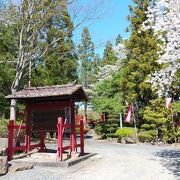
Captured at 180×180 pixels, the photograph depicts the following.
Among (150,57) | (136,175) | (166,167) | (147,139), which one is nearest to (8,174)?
(136,175)

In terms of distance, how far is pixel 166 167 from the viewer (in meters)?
14.3

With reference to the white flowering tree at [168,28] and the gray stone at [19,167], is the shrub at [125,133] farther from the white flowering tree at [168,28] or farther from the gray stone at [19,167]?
the white flowering tree at [168,28]

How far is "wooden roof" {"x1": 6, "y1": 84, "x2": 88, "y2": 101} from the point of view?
1603cm

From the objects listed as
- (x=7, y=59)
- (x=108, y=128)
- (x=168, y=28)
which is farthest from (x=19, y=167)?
(x=108, y=128)

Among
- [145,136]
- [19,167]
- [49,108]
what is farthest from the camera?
[145,136]

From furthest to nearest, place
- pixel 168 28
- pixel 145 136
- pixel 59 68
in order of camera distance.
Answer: pixel 59 68, pixel 145 136, pixel 168 28

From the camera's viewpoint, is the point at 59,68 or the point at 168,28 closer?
the point at 168,28

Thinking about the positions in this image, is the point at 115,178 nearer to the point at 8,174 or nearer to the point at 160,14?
the point at 8,174

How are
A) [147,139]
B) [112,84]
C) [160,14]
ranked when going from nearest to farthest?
1. [160,14]
2. [147,139]
3. [112,84]

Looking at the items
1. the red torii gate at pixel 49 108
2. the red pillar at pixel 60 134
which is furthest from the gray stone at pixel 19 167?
the red torii gate at pixel 49 108

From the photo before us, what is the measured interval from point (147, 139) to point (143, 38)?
371 inches

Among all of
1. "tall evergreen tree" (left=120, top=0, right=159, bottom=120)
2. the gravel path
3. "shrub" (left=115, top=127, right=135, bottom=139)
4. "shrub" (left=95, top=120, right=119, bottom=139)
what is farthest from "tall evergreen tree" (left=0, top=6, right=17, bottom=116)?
the gravel path

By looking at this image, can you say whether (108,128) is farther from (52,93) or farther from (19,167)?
(19,167)

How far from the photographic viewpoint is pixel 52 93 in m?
16.2
